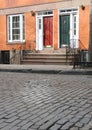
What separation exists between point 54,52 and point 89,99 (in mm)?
16164

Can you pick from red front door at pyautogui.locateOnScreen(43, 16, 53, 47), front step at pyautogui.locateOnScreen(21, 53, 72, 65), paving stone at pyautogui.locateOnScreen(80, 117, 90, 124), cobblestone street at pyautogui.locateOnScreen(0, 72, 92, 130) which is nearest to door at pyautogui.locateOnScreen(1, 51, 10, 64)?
front step at pyautogui.locateOnScreen(21, 53, 72, 65)

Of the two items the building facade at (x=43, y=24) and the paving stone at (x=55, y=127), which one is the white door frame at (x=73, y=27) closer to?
the building facade at (x=43, y=24)

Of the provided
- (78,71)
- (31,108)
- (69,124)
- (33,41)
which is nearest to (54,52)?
(33,41)

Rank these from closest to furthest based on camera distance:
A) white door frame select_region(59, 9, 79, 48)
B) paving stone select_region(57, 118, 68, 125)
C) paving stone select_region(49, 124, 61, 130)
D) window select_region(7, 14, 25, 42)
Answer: paving stone select_region(49, 124, 61, 130)
paving stone select_region(57, 118, 68, 125)
white door frame select_region(59, 9, 79, 48)
window select_region(7, 14, 25, 42)

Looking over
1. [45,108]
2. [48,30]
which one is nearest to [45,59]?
[48,30]

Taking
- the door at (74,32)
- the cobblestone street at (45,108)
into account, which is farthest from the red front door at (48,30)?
the cobblestone street at (45,108)

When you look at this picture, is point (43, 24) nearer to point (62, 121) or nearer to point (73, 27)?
point (73, 27)

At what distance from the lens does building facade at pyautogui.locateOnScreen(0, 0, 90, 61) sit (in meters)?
24.7

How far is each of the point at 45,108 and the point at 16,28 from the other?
20.7 metres

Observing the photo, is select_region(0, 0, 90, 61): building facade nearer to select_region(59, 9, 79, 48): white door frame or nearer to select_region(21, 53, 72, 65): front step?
select_region(59, 9, 79, 48): white door frame

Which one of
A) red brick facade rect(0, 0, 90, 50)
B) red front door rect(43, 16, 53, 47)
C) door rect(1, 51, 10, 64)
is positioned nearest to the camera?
red brick facade rect(0, 0, 90, 50)

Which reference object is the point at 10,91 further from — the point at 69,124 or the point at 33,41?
the point at 33,41

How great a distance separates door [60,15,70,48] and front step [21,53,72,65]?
1408mm

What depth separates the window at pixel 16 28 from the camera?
92.6 feet
